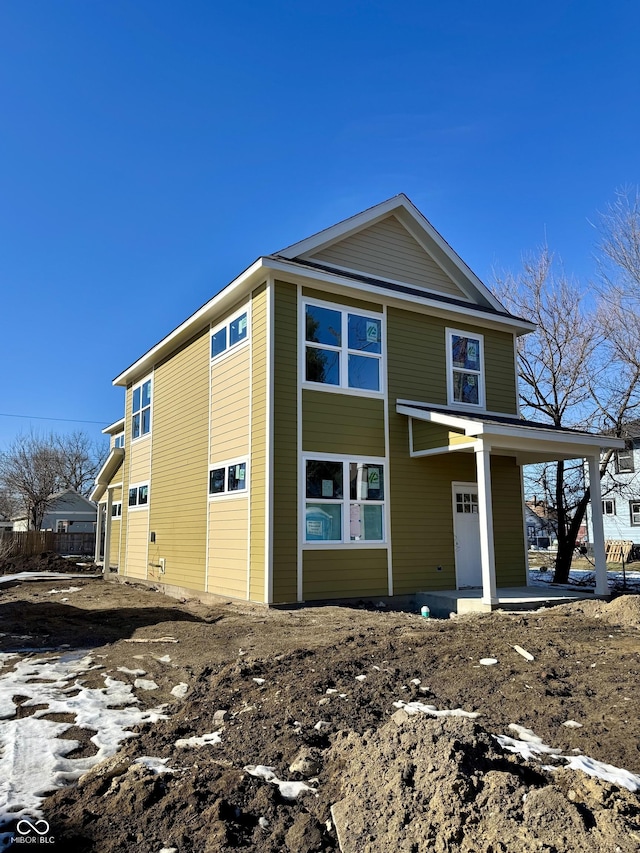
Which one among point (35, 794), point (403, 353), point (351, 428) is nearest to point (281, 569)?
point (351, 428)

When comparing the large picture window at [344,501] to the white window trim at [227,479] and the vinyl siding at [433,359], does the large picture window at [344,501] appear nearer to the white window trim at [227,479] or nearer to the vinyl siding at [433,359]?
the white window trim at [227,479]

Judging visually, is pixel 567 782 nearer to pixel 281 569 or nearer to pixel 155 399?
pixel 281 569

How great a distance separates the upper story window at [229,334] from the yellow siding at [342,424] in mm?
1984

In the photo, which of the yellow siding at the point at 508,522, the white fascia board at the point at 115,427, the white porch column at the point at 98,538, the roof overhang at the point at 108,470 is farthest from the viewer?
the white porch column at the point at 98,538

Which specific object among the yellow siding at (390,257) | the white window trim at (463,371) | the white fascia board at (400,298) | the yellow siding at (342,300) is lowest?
the white window trim at (463,371)

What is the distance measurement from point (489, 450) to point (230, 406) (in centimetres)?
512

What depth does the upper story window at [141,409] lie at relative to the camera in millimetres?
18125

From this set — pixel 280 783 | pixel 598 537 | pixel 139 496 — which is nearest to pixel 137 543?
pixel 139 496

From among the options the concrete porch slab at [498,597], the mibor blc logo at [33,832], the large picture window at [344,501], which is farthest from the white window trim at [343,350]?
the mibor blc logo at [33,832]

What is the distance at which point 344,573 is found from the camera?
11039 mm

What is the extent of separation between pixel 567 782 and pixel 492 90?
13.0 metres

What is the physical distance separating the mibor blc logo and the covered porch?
826 centimetres

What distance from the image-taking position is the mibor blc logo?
2.94 m

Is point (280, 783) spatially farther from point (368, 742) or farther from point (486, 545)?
point (486, 545)
